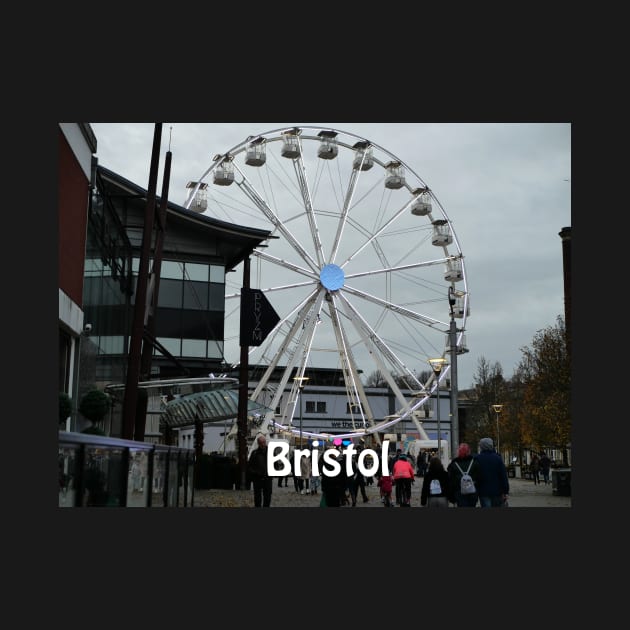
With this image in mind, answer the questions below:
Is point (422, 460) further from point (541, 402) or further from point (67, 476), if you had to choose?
point (67, 476)

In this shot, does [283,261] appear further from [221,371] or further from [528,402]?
[528,402]

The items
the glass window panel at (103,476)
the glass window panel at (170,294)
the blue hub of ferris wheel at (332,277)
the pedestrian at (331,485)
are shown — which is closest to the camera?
the glass window panel at (103,476)

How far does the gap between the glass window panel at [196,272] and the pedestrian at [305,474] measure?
9.44 meters

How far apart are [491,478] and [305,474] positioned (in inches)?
542

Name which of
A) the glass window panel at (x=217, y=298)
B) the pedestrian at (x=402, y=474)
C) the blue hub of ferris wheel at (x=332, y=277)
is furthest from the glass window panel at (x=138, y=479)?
the blue hub of ferris wheel at (x=332, y=277)

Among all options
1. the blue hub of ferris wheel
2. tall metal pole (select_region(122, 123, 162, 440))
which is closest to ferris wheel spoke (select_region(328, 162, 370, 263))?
the blue hub of ferris wheel

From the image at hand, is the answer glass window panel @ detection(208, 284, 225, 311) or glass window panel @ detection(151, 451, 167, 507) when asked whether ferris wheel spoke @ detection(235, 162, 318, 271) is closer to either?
glass window panel @ detection(208, 284, 225, 311)

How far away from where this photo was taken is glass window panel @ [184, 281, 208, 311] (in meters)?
35.8

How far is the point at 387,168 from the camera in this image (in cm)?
4169

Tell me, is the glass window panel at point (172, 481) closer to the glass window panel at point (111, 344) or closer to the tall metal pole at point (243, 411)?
the glass window panel at point (111, 344)

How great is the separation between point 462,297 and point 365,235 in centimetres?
567

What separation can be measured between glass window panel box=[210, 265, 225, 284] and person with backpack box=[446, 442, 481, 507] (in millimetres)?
24463

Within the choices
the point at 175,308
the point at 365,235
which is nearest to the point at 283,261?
Result: the point at 365,235

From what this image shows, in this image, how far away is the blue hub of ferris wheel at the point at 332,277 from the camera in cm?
4047
